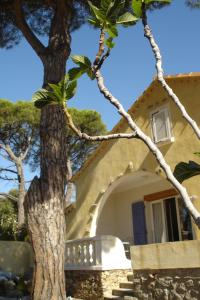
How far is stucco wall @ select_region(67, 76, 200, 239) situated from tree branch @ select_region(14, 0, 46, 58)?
4880mm

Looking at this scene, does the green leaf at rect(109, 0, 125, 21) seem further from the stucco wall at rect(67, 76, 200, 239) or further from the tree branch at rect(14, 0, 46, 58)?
the stucco wall at rect(67, 76, 200, 239)

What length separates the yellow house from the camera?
40.3 ft

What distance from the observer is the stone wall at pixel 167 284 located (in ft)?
26.9

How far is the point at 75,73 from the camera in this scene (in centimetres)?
405

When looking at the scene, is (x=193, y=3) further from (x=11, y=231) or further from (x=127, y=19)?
(x=11, y=231)

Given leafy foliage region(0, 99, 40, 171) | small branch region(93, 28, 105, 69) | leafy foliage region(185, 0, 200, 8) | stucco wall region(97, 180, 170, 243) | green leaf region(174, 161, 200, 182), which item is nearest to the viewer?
green leaf region(174, 161, 200, 182)

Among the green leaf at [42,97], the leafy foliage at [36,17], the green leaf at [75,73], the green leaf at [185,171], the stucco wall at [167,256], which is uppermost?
the leafy foliage at [36,17]

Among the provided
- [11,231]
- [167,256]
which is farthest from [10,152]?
[167,256]

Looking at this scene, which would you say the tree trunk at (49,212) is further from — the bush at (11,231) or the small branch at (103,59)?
the bush at (11,231)

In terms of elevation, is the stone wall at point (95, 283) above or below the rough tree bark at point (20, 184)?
below

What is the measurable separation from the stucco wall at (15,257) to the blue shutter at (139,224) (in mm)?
4750

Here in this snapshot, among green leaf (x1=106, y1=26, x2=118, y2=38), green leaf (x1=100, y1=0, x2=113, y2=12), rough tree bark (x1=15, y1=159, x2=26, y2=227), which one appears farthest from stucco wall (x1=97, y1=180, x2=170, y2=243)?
green leaf (x1=100, y1=0, x2=113, y2=12)

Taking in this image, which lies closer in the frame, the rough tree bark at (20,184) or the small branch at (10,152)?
the rough tree bark at (20,184)

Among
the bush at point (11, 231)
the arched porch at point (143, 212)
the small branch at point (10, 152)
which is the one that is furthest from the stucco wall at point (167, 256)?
the small branch at point (10, 152)
